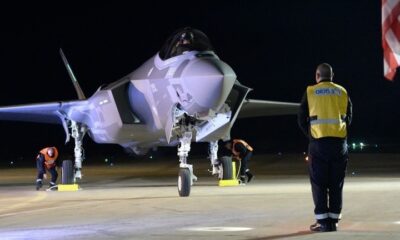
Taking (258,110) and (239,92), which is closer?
(239,92)

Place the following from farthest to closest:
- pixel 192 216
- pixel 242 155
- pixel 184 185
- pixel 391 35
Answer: pixel 242 155
pixel 184 185
pixel 192 216
pixel 391 35

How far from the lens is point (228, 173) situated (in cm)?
2006

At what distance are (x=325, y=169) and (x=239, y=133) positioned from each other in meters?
66.5

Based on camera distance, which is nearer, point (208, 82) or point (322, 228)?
point (322, 228)

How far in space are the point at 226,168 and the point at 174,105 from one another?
4.24 meters

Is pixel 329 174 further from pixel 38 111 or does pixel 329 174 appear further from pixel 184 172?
pixel 38 111

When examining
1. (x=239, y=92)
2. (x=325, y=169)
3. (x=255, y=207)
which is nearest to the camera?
(x=325, y=169)

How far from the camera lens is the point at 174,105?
16344 millimetres

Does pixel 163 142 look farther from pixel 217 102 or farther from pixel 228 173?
pixel 217 102

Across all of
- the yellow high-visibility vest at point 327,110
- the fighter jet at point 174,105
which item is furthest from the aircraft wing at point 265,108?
the yellow high-visibility vest at point 327,110

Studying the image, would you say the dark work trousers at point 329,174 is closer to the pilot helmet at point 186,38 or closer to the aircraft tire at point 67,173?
the pilot helmet at point 186,38

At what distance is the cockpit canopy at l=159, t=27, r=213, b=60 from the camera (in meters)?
16.1

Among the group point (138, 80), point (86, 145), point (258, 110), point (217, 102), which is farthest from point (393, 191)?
point (86, 145)

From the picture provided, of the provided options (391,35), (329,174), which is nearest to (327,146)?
(329,174)
